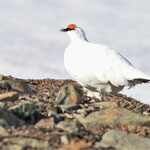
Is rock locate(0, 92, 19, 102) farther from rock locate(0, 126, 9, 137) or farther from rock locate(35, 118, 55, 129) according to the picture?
rock locate(0, 126, 9, 137)

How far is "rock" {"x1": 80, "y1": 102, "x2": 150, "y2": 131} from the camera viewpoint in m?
5.72

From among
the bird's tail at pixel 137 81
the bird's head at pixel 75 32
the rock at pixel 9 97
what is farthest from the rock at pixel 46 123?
the bird's head at pixel 75 32

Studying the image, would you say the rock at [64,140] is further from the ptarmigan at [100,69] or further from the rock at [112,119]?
the ptarmigan at [100,69]

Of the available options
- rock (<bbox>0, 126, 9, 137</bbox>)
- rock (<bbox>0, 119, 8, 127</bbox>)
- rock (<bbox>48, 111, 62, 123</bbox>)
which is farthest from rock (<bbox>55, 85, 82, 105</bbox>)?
rock (<bbox>0, 126, 9, 137</bbox>)

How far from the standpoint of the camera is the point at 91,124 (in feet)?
18.6

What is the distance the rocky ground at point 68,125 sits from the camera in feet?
13.9

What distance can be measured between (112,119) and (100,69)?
96.7 inches

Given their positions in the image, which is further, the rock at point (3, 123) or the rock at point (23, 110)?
the rock at point (23, 110)

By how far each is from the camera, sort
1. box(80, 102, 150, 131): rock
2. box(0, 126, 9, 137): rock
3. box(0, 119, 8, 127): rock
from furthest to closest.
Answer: box(80, 102, 150, 131): rock < box(0, 119, 8, 127): rock < box(0, 126, 9, 137): rock

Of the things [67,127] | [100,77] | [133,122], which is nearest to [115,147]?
[67,127]

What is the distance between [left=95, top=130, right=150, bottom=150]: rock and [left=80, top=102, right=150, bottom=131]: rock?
79cm

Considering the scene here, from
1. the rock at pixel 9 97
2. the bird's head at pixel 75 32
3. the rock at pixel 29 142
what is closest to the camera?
the rock at pixel 29 142

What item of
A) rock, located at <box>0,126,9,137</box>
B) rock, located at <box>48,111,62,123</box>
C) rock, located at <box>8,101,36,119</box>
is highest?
rock, located at <box>8,101,36,119</box>

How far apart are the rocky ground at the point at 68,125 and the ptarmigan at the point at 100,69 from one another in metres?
1.24
